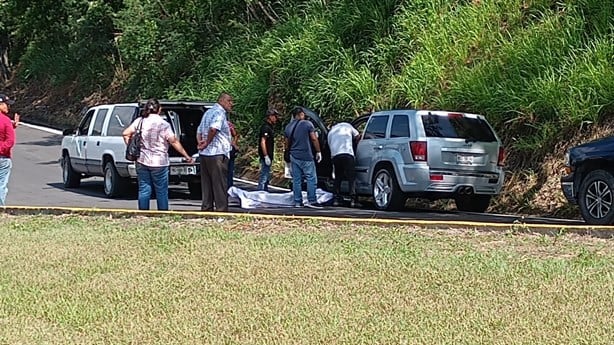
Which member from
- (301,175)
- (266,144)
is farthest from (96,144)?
(301,175)

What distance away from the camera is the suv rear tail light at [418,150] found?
14289mm

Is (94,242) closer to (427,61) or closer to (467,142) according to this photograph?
(467,142)

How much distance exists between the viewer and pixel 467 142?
14.6 metres

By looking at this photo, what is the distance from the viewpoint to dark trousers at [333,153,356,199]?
610 inches

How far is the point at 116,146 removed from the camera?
17125 millimetres

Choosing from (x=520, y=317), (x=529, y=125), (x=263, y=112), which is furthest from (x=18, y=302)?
(x=263, y=112)

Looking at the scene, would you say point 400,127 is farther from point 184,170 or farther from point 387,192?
point 184,170

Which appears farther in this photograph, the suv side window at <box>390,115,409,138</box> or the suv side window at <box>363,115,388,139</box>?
the suv side window at <box>363,115,388,139</box>

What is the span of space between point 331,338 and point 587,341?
5.18 ft

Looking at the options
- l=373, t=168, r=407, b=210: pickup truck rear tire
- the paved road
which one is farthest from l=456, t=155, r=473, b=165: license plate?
l=373, t=168, r=407, b=210: pickup truck rear tire

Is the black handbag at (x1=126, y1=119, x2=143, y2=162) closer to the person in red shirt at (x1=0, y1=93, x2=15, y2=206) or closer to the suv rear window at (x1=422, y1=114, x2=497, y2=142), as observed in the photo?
the person in red shirt at (x1=0, y1=93, x2=15, y2=206)

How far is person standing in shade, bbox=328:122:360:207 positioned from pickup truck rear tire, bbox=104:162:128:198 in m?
4.01

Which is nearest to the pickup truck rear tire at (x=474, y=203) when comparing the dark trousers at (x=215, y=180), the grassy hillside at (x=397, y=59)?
the grassy hillside at (x=397, y=59)

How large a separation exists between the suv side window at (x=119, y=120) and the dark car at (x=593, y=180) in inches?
329
